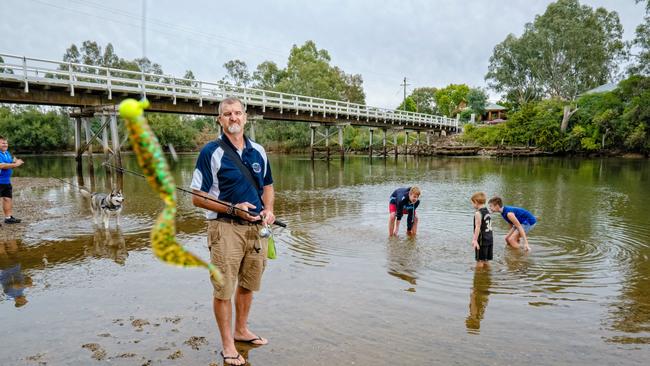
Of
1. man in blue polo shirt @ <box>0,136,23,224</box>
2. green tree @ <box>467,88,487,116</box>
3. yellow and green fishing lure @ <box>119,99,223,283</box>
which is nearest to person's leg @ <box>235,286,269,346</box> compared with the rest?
yellow and green fishing lure @ <box>119,99,223,283</box>

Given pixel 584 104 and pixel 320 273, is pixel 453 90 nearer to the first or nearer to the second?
pixel 584 104

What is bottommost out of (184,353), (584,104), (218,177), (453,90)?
(184,353)

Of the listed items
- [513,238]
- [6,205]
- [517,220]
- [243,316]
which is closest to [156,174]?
[243,316]

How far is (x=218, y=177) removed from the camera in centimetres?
369

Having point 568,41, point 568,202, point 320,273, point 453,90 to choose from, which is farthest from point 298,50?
point 320,273

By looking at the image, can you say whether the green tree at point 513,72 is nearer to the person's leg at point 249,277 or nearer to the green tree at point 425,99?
the green tree at point 425,99

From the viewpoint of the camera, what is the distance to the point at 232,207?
364cm

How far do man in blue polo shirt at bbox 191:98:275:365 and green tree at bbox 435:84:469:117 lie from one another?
3406 inches

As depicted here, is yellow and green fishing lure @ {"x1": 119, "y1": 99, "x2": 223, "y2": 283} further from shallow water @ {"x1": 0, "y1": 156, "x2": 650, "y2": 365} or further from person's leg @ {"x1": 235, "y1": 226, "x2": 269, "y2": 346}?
shallow water @ {"x1": 0, "y1": 156, "x2": 650, "y2": 365}

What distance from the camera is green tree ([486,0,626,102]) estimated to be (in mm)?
53750

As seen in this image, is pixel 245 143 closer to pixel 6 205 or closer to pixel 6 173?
pixel 6 173

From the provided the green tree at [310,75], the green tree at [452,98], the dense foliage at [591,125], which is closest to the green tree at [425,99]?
the green tree at [452,98]

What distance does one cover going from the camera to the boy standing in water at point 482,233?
22.4ft

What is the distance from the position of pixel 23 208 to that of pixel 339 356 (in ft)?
42.6
